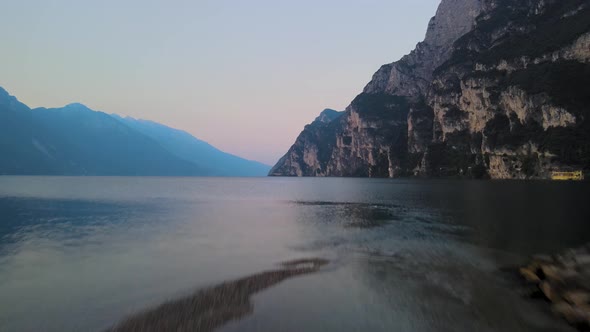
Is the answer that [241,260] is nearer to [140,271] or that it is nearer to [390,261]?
[140,271]

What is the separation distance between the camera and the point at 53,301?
16812 millimetres

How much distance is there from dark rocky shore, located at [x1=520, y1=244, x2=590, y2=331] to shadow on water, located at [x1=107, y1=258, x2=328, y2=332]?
517 inches

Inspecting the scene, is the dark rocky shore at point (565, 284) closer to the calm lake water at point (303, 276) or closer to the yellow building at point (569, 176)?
the calm lake water at point (303, 276)

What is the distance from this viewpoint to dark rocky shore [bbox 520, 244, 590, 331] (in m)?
14.6

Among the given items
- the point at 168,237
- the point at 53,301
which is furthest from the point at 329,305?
the point at 168,237

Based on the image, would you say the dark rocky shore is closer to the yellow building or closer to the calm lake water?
the calm lake water

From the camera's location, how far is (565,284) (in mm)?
17250

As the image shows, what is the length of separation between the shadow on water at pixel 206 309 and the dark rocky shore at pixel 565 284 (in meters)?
13.1

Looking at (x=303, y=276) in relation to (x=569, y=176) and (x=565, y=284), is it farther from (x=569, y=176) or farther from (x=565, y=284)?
(x=569, y=176)

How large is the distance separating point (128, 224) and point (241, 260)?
2533 centimetres

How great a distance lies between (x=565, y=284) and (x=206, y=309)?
17.1m

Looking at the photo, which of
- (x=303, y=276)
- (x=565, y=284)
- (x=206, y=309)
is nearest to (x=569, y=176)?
(x=565, y=284)

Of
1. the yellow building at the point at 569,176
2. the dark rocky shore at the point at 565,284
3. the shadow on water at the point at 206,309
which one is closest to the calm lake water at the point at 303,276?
the shadow on water at the point at 206,309

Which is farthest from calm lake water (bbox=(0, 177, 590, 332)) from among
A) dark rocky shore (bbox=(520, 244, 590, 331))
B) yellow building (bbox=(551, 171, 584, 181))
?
yellow building (bbox=(551, 171, 584, 181))
